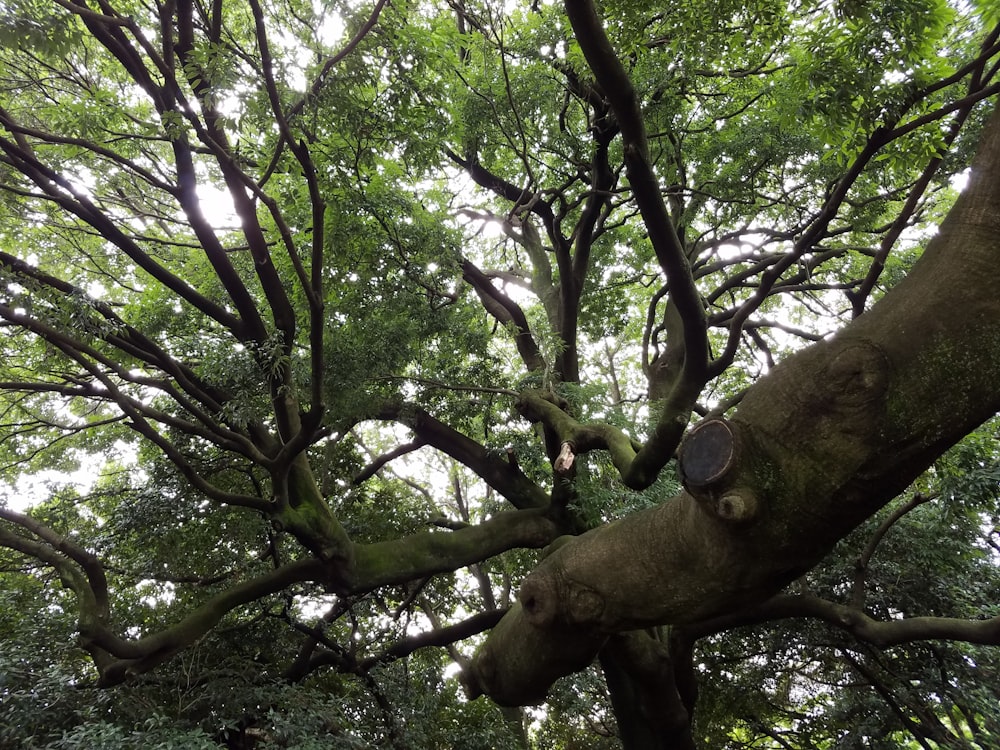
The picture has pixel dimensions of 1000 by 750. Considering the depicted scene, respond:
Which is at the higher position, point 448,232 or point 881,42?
point 448,232

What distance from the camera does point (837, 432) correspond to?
6.74 ft

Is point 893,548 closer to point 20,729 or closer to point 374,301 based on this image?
point 374,301

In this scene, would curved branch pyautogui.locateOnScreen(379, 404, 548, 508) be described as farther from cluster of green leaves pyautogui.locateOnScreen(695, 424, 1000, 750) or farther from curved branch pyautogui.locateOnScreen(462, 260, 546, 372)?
cluster of green leaves pyautogui.locateOnScreen(695, 424, 1000, 750)

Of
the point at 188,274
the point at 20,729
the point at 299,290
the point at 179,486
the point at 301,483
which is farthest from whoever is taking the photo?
the point at 188,274

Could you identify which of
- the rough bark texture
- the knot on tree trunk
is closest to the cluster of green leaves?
the rough bark texture

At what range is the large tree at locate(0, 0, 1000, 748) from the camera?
2.35 meters

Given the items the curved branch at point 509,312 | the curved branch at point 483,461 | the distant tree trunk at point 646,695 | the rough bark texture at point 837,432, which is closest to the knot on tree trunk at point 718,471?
the rough bark texture at point 837,432

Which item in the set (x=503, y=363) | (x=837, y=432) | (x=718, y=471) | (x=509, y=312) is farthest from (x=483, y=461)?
(x=837, y=432)

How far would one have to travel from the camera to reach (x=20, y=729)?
12.1 ft

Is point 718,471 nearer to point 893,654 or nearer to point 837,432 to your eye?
point 837,432

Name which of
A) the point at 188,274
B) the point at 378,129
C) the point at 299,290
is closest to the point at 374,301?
the point at 299,290

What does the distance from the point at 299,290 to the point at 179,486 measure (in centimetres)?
226

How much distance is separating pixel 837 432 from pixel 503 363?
14.8ft

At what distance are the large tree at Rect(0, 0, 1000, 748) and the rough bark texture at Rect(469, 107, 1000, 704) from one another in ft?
0.04
